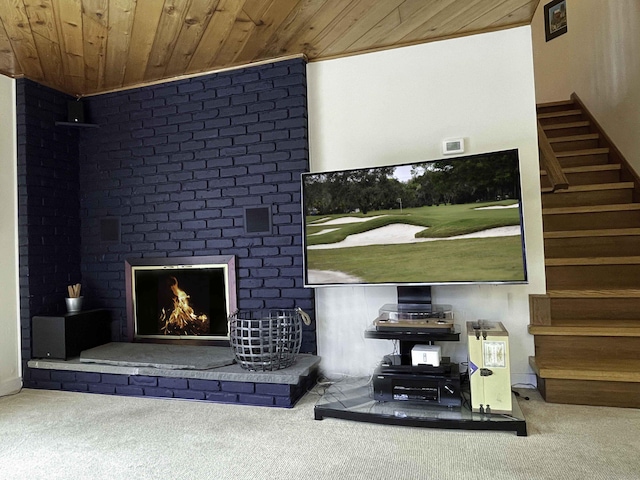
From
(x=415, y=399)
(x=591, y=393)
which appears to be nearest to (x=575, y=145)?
(x=591, y=393)

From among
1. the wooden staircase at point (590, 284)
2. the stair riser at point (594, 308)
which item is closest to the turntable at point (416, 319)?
the wooden staircase at point (590, 284)

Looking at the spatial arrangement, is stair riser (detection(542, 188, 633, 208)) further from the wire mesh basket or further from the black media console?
the wire mesh basket

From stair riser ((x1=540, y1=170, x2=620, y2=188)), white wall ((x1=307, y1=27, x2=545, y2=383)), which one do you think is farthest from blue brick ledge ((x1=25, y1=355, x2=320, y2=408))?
stair riser ((x1=540, y1=170, x2=620, y2=188))

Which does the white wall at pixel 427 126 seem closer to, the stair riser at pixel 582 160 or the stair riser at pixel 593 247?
the stair riser at pixel 593 247

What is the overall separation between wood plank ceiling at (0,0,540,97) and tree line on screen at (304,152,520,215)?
947 mm

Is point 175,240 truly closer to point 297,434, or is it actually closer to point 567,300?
point 297,434

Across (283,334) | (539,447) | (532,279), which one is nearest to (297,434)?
(283,334)

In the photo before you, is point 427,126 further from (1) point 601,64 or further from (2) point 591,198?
(1) point 601,64

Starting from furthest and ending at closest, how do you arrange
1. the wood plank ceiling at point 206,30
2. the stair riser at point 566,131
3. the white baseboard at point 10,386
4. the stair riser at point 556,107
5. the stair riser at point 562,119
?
the stair riser at point 556,107
the stair riser at point 562,119
the stair riser at point 566,131
the white baseboard at point 10,386
the wood plank ceiling at point 206,30

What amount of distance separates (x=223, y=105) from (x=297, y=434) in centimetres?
236

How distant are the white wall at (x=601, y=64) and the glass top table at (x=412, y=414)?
2.67 meters

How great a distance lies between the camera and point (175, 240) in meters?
3.23

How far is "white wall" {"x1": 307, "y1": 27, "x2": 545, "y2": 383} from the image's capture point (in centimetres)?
264

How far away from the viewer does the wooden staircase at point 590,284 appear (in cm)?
227
